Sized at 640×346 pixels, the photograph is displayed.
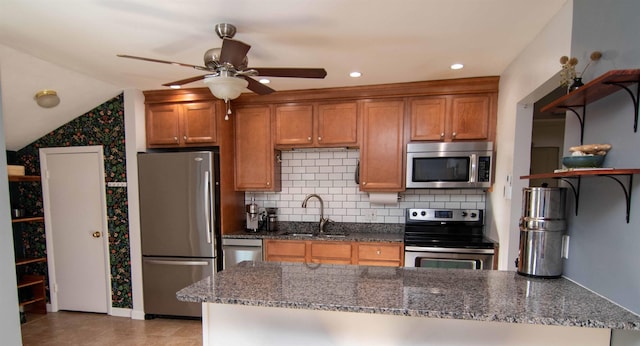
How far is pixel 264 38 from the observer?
6.46 feet

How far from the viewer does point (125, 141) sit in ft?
10.4

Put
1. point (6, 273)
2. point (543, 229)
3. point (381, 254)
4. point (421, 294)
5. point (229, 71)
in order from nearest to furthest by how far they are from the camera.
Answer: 1. point (421, 294)
2. point (543, 229)
3. point (229, 71)
4. point (6, 273)
5. point (381, 254)

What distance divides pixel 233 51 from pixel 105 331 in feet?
10.7

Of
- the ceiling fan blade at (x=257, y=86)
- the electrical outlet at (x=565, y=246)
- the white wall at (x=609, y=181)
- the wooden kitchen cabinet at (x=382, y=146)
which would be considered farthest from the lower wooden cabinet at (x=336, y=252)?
the ceiling fan blade at (x=257, y=86)

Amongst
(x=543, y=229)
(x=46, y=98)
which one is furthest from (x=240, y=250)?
(x=543, y=229)

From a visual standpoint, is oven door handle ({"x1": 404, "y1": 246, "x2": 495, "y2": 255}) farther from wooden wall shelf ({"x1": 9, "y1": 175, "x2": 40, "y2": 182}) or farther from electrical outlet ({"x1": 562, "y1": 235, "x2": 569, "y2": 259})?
wooden wall shelf ({"x1": 9, "y1": 175, "x2": 40, "y2": 182})

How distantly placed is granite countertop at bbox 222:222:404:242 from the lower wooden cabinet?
5cm

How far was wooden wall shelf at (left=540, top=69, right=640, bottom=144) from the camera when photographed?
992mm

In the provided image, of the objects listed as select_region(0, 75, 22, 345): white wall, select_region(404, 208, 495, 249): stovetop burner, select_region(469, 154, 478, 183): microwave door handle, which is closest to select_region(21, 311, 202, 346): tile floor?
select_region(0, 75, 22, 345): white wall

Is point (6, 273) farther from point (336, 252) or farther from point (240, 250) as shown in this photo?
point (336, 252)

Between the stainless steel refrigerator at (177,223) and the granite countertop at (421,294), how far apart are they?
1579 mm

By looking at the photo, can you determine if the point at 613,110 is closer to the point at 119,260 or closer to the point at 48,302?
the point at 119,260

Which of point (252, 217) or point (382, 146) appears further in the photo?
point (252, 217)

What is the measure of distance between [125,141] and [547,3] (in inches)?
148
